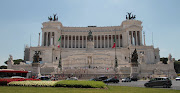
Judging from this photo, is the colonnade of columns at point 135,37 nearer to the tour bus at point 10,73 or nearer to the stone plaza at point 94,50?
the stone plaza at point 94,50

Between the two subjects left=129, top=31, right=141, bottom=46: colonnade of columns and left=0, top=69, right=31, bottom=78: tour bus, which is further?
left=129, top=31, right=141, bottom=46: colonnade of columns

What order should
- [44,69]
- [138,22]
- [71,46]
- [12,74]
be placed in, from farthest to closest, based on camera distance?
[71,46] < [138,22] < [44,69] < [12,74]

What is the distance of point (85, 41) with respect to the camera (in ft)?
347

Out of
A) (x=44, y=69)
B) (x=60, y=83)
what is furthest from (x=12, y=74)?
(x=60, y=83)

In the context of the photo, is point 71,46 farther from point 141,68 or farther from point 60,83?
point 60,83

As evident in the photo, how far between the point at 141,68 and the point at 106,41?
5545cm

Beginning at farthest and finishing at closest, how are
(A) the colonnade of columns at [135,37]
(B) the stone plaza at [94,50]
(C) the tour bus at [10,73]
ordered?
(A) the colonnade of columns at [135,37]
(B) the stone plaza at [94,50]
(C) the tour bus at [10,73]

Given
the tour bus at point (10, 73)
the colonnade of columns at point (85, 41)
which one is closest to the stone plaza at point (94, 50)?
the colonnade of columns at point (85, 41)

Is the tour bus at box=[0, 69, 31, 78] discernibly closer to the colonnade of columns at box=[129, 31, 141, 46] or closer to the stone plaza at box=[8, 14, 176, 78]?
the stone plaza at box=[8, 14, 176, 78]

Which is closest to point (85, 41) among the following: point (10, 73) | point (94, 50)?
point (94, 50)

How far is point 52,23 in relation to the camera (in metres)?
97.5

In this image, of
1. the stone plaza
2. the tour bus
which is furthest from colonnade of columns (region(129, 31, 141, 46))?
the tour bus

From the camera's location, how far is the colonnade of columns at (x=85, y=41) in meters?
103

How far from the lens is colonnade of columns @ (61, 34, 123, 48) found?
339 ft
